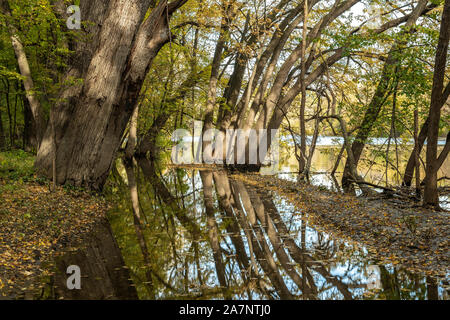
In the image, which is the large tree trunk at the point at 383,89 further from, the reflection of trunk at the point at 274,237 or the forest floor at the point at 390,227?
the reflection of trunk at the point at 274,237

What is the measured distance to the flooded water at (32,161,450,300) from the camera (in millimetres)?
4676

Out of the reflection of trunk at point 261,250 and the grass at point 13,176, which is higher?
the grass at point 13,176

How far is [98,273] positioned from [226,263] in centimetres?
177

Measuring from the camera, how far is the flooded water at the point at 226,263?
468 centimetres

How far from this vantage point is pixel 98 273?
5.27 meters

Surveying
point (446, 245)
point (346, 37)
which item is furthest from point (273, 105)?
point (446, 245)

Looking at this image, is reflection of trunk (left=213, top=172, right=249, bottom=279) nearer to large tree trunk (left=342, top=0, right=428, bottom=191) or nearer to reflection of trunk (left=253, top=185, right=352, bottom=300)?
reflection of trunk (left=253, top=185, right=352, bottom=300)

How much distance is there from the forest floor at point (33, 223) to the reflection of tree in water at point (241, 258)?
31.8 inches

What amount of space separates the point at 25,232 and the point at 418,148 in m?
9.36

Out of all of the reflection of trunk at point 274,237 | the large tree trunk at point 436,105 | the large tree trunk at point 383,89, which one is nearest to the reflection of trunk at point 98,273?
the reflection of trunk at point 274,237

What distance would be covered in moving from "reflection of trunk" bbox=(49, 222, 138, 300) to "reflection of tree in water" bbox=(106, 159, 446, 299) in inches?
6.3

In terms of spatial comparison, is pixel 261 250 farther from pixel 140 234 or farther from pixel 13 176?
pixel 13 176

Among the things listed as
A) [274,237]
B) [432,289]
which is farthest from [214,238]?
[432,289]

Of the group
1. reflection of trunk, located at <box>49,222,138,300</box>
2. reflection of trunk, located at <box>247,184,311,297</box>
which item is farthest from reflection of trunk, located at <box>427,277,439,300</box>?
reflection of trunk, located at <box>49,222,138,300</box>
